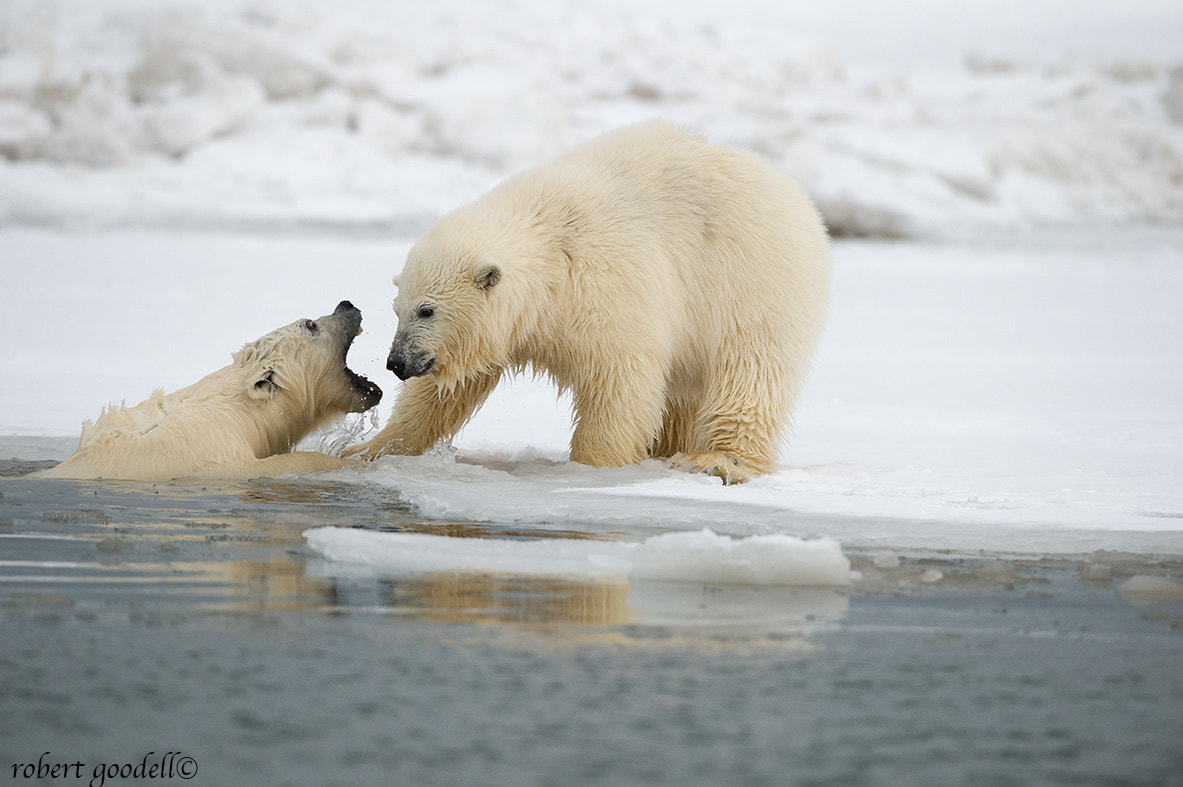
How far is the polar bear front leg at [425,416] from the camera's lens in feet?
16.7

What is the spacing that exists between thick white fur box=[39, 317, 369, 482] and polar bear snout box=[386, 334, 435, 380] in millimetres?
439

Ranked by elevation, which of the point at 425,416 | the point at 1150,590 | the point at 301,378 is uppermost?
the point at 301,378

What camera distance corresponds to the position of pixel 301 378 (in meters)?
4.89

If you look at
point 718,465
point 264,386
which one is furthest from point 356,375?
point 718,465

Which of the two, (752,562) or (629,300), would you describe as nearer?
(752,562)

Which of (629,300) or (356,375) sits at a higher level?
(629,300)

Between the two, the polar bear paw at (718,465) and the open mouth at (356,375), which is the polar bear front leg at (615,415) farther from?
the open mouth at (356,375)

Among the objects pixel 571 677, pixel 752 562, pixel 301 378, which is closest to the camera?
pixel 571 677

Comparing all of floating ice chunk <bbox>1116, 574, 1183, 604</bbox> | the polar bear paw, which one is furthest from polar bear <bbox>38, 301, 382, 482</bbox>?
floating ice chunk <bbox>1116, 574, 1183, 604</bbox>

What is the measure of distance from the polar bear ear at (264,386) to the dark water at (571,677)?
66.6 inches

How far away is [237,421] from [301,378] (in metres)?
0.30

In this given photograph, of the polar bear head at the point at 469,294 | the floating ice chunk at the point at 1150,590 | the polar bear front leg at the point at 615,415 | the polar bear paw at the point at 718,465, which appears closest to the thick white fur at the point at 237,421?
the polar bear head at the point at 469,294

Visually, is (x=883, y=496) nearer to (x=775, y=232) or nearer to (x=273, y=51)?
(x=775, y=232)

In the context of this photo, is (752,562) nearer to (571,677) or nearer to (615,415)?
(571,677)
